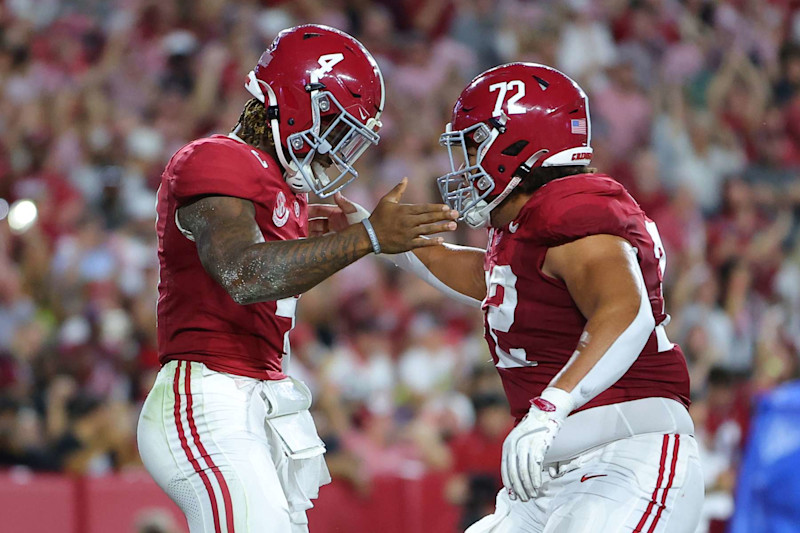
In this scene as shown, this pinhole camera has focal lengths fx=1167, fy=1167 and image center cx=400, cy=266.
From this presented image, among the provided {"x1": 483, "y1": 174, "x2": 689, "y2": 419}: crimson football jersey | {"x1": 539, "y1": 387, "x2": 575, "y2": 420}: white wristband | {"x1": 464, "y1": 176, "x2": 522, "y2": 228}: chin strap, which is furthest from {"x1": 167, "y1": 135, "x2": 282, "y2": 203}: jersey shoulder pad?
{"x1": 539, "y1": 387, "x2": 575, "y2": 420}: white wristband

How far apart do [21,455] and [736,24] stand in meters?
7.34

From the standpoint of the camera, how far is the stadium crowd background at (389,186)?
6465 mm

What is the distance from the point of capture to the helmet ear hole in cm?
334

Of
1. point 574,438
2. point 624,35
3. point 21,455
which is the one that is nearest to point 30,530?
point 21,455

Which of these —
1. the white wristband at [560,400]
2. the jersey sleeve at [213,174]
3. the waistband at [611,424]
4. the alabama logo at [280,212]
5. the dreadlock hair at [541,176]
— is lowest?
the waistband at [611,424]

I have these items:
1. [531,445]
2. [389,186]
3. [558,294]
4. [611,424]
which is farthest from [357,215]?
[389,186]

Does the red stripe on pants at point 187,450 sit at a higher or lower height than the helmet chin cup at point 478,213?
lower

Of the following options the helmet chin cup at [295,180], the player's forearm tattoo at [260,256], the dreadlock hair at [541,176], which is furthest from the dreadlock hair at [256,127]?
the dreadlock hair at [541,176]

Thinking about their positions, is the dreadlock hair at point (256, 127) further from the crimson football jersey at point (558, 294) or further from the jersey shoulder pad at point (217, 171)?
the crimson football jersey at point (558, 294)

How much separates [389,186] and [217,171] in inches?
195

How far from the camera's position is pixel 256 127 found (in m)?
3.47

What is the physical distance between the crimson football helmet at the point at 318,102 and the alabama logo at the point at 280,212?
0.29 feet

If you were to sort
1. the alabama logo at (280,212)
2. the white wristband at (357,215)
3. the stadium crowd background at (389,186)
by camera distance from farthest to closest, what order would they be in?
1. the stadium crowd background at (389,186)
2. the white wristband at (357,215)
3. the alabama logo at (280,212)

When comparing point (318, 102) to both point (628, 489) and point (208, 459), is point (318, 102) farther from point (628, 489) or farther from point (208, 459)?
point (628, 489)
